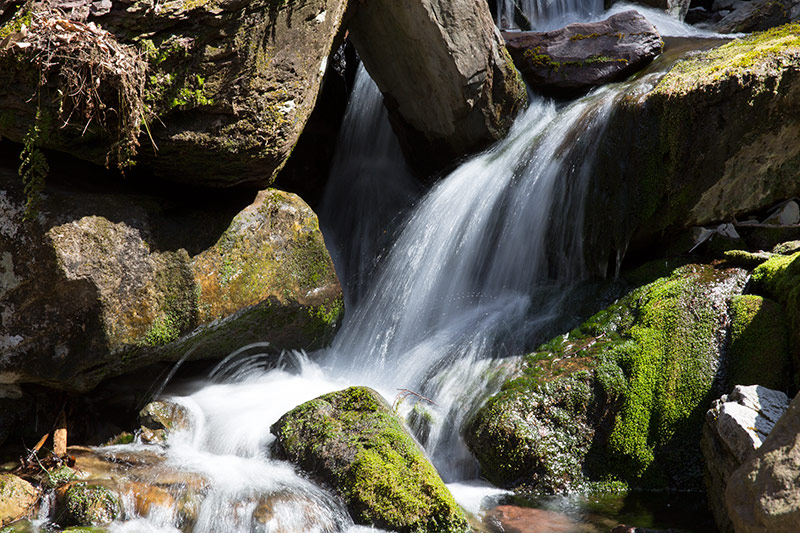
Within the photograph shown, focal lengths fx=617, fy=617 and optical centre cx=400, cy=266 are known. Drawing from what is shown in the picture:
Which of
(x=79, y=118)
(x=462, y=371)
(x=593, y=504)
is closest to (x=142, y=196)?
(x=79, y=118)

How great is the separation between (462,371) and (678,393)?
172 centimetres

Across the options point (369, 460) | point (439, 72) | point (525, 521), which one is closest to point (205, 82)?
point (369, 460)

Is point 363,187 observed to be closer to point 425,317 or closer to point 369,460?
point 425,317

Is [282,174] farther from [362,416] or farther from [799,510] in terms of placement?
[799,510]

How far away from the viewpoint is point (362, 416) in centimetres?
446

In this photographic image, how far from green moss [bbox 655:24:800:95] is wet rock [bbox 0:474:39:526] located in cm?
575

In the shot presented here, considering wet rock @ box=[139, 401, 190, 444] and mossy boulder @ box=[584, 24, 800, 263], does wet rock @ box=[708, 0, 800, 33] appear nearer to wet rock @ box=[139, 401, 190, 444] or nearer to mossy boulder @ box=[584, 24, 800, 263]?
mossy boulder @ box=[584, 24, 800, 263]

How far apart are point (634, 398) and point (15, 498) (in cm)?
431

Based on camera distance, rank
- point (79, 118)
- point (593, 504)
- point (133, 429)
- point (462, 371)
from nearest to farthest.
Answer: point (79, 118) → point (593, 504) → point (133, 429) → point (462, 371)

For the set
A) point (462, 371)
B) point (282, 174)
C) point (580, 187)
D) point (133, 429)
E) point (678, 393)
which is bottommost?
point (678, 393)

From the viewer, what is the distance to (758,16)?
1014cm

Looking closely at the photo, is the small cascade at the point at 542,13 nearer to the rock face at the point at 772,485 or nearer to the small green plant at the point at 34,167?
the small green plant at the point at 34,167

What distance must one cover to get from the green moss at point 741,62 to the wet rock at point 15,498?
18.9ft

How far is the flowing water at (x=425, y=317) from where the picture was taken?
4.05 metres
